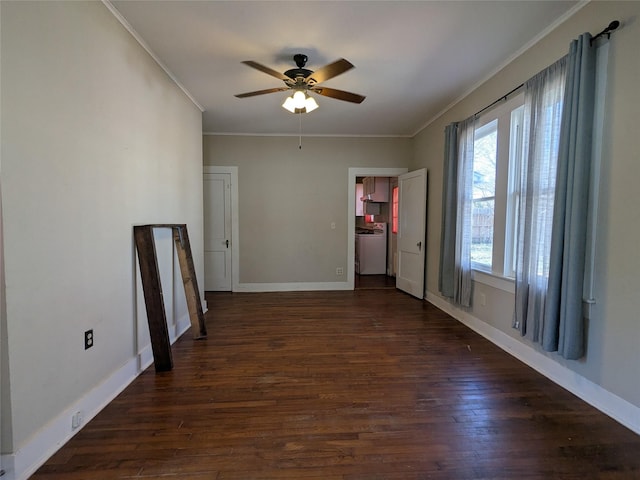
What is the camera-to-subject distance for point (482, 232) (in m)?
3.42

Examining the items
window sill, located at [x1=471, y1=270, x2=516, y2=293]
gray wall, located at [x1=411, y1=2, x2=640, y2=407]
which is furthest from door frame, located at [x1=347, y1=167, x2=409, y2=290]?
gray wall, located at [x1=411, y1=2, x2=640, y2=407]

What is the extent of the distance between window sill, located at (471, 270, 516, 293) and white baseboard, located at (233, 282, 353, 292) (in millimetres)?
2424

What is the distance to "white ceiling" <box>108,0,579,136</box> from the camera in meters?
2.15

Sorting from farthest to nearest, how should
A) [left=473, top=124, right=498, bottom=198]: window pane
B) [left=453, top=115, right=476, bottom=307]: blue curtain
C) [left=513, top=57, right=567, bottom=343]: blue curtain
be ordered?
[left=453, top=115, right=476, bottom=307]: blue curtain
[left=473, top=124, right=498, bottom=198]: window pane
[left=513, top=57, right=567, bottom=343]: blue curtain

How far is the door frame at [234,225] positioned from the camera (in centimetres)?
522

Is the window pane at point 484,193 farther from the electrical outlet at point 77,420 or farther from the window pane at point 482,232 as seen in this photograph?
the electrical outlet at point 77,420

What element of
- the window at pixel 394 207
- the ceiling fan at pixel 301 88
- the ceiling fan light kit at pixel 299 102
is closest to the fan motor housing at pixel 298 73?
the ceiling fan at pixel 301 88

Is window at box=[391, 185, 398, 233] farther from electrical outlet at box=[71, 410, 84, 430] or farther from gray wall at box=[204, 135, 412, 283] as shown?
electrical outlet at box=[71, 410, 84, 430]

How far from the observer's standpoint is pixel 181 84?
332 centimetres

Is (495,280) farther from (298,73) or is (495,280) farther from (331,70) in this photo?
(298,73)

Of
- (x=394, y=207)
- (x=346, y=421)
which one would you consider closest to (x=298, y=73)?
(x=346, y=421)

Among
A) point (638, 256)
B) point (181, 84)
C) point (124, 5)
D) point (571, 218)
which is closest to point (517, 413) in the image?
point (638, 256)

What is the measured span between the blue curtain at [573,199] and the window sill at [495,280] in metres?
0.72

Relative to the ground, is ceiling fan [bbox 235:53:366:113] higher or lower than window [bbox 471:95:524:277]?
higher
